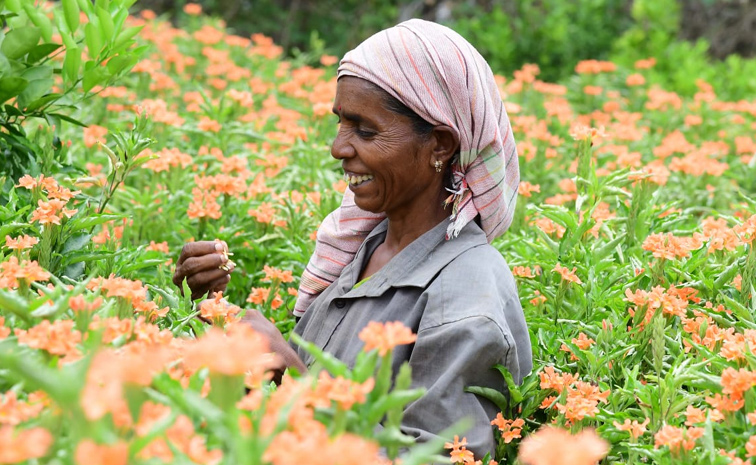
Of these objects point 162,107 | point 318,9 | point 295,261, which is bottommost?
point 318,9

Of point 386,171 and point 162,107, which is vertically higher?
point 386,171

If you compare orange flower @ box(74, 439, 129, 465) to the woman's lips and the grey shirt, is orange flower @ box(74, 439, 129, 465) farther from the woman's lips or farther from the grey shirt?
the woman's lips

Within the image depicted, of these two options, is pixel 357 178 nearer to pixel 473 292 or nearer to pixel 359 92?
pixel 359 92

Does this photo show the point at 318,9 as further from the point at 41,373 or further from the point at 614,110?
the point at 41,373

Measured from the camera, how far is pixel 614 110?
6.24m

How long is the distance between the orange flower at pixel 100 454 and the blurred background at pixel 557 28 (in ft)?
20.3

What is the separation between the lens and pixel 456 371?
234 centimetres

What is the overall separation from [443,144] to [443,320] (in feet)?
1.78

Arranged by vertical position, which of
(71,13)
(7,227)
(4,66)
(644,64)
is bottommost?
(644,64)

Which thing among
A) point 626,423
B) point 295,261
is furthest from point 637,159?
point 626,423

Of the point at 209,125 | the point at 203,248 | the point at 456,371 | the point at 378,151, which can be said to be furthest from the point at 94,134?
the point at 456,371

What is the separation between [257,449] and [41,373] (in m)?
0.33

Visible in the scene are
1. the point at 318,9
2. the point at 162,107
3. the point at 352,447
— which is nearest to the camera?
the point at 352,447

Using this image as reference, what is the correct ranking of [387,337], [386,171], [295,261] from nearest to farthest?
[387,337], [386,171], [295,261]
